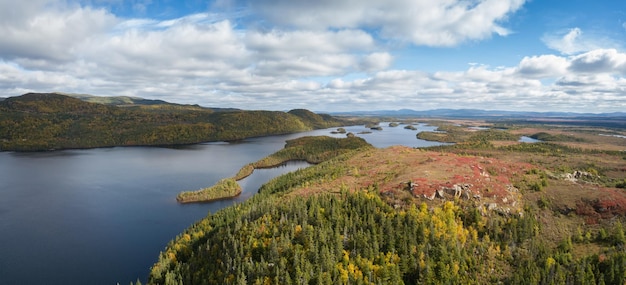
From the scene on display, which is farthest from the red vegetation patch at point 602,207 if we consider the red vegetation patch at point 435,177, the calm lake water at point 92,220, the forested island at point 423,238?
the calm lake water at point 92,220

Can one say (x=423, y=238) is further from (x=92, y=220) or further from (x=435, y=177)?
(x=92, y=220)

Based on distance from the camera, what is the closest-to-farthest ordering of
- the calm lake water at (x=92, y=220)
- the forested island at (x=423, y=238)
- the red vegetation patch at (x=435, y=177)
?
the forested island at (x=423, y=238)
the calm lake water at (x=92, y=220)
the red vegetation patch at (x=435, y=177)

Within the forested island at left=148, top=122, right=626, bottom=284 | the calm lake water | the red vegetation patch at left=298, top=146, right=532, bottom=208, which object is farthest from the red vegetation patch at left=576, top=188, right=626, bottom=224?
the calm lake water

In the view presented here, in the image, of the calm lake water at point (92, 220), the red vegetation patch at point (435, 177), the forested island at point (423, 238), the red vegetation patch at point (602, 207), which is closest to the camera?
the forested island at point (423, 238)

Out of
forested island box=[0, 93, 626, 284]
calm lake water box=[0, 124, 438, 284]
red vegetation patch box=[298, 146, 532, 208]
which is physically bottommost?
calm lake water box=[0, 124, 438, 284]

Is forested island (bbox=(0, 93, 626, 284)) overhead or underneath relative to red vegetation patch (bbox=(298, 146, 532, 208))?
underneath

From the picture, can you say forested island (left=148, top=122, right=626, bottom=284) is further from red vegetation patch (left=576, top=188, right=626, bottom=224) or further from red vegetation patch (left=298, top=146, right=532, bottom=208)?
red vegetation patch (left=298, top=146, right=532, bottom=208)

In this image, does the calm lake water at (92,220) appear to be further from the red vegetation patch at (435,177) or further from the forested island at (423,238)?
the red vegetation patch at (435,177)

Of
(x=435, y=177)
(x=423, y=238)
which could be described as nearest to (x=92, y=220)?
(x=423, y=238)

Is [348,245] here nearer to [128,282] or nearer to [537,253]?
[537,253]
